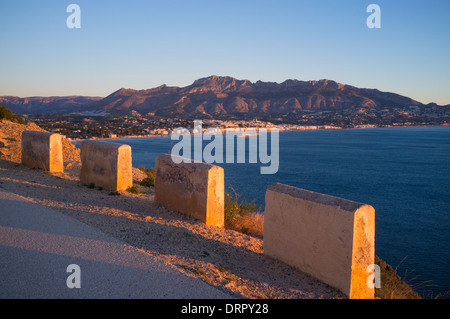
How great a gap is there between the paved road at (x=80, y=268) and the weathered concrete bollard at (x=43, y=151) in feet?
20.7

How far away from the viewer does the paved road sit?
4504 mm

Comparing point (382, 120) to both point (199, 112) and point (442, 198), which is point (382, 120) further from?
point (442, 198)

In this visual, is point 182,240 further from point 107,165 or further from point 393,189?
point 393,189

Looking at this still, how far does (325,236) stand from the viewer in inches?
213

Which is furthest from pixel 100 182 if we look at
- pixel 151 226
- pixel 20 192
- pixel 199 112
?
pixel 199 112

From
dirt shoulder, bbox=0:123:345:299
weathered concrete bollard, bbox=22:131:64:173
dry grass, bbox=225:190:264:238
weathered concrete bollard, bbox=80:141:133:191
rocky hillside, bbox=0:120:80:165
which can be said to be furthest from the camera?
rocky hillside, bbox=0:120:80:165

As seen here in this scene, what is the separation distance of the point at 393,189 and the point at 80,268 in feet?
111

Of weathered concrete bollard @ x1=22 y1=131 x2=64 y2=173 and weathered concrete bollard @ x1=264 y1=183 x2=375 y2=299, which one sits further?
weathered concrete bollard @ x1=22 y1=131 x2=64 y2=173
